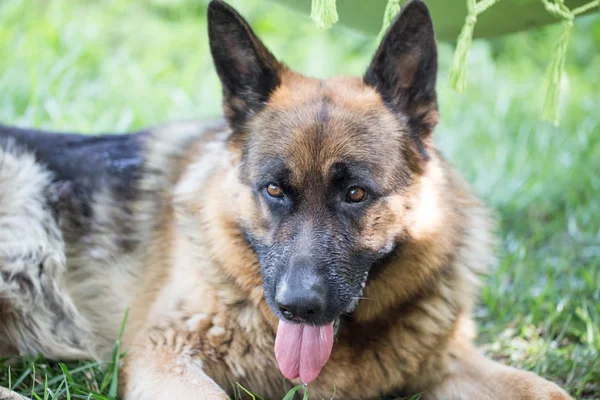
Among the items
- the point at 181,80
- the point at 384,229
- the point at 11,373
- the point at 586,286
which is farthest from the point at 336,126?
the point at 181,80

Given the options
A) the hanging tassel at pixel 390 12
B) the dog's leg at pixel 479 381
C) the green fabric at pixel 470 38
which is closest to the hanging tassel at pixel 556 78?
the green fabric at pixel 470 38

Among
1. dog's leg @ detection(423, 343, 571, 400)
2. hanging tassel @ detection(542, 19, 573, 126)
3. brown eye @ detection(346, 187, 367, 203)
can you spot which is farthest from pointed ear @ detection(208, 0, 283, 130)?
dog's leg @ detection(423, 343, 571, 400)

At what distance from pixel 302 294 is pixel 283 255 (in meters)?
0.23

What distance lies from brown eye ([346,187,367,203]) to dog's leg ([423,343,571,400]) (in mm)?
938

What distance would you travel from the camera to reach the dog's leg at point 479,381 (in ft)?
9.72

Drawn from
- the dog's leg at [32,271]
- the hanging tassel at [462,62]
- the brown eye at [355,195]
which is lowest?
the dog's leg at [32,271]

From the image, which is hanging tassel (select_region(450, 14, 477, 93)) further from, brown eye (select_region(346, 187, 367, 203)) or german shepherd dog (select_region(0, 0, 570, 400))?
brown eye (select_region(346, 187, 367, 203))

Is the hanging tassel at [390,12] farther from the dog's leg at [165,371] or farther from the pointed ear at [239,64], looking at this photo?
the dog's leg at [165,371]

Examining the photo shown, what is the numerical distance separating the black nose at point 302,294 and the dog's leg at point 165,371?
1.68 ft

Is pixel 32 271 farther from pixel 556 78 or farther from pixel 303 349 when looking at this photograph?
pixel 556 78

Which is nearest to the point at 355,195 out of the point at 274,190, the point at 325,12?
the point at 274,190

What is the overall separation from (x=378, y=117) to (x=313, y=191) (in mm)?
458

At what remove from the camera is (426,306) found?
3.04 metres

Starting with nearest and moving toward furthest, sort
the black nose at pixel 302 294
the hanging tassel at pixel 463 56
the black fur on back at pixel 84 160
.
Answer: the black nose at pixel 302 294 < the hanging tassel at pixel 463 56 < the black fur on back at pixel 84 160
